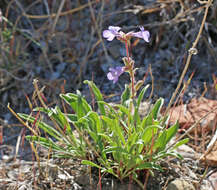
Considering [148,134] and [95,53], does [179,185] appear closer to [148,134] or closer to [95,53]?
[148,134]

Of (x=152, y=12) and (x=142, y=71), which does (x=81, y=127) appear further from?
(x=152, y=12)

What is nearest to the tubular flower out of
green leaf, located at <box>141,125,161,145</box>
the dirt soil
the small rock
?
green leaf, located at <box>141,125,161,145</box>

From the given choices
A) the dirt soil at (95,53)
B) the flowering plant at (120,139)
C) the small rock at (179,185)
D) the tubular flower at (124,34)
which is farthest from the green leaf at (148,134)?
the dirt soil at (95,53)

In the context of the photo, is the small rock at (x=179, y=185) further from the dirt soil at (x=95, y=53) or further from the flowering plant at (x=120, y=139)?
the dirt soil at (x=95, y=53)

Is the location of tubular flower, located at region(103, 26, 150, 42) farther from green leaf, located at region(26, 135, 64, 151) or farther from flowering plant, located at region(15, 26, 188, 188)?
green leaf, located at region(26, 135, 64, 151)

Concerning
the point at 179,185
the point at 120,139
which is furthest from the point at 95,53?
the point at 179,185
